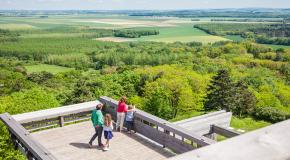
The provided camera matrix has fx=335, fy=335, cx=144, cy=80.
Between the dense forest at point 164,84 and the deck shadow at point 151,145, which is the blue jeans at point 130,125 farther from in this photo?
the dense forest at point 164,84

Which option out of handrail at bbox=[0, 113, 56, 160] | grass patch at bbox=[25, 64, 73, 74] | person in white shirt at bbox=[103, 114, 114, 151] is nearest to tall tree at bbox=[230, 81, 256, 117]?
person in white shirt at bbox=[103, 114, 114, 151]

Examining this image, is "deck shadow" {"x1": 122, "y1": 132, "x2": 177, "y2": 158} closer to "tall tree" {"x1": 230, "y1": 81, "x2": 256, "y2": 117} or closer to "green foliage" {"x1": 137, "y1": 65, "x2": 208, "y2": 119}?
"green foliage" {"x1": 137, "y1": 65, "x2": 208, "y2": 119}

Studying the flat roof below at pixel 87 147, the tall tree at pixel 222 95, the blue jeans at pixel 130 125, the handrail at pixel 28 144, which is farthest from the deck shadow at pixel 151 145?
the tall tree at pixel 222 95

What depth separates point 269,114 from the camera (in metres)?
43.9

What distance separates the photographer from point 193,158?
191cm

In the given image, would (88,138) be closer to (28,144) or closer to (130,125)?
(130,125)

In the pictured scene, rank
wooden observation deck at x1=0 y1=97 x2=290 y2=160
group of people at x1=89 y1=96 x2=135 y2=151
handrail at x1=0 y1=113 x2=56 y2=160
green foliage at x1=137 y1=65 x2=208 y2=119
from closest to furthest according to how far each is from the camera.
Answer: handrail at x1=0 y1=113 x2=56 y2=160 → wooden observation deck at x1=0 y1=97 x2=290 y2=160 → group of people at x1=89 y1=96 x2=135 y2=151 → green foliage at x1=137 y1=65 x2=208 y2=119

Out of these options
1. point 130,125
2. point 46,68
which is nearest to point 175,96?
point 130,125

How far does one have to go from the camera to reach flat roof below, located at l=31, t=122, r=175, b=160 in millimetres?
8219

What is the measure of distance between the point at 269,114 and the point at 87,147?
3948 centimetres

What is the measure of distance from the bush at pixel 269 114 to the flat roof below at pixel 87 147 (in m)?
36.9

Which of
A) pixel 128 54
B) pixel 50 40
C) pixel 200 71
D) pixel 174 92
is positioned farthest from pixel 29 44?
pixel 174 92

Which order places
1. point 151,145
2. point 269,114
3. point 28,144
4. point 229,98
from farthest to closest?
point 229,98 < point 269,114 < point 151,145 < point 28,144

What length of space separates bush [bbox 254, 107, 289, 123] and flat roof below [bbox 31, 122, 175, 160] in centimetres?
3690
